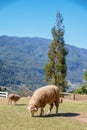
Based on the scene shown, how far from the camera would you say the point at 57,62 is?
54.2 meters

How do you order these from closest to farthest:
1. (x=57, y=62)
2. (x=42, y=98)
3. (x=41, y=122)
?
(x=41, y=122) < (x=42, y=98) < (x=57, y=62)

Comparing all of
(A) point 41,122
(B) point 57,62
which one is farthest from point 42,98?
(B) point 57,62

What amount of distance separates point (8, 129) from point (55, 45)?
40806mm

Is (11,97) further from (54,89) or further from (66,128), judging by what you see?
(66,128)

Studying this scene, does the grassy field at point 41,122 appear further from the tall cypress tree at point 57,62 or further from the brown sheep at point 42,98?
the tall cypress tree at point 57,62

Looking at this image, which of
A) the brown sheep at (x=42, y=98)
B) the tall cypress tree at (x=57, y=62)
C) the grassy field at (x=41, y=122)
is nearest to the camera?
the grassy field at (x=41, y=122)

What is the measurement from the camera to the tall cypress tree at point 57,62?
53219 mm

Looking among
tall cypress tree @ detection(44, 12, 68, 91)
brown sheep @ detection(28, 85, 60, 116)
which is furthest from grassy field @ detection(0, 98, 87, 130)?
tall cypress tree @ detection(44, 12, 68, 91)

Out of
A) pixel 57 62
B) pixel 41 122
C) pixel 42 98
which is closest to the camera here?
pixel 41 122

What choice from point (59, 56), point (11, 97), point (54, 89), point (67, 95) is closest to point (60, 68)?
point (59, 56)

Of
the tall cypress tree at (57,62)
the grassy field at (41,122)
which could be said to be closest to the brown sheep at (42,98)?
the grassy field at (41,122)

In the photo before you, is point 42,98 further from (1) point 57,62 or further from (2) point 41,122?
(1) point 57,62

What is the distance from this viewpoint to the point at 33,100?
59.7ft

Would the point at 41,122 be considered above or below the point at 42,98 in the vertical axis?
below
